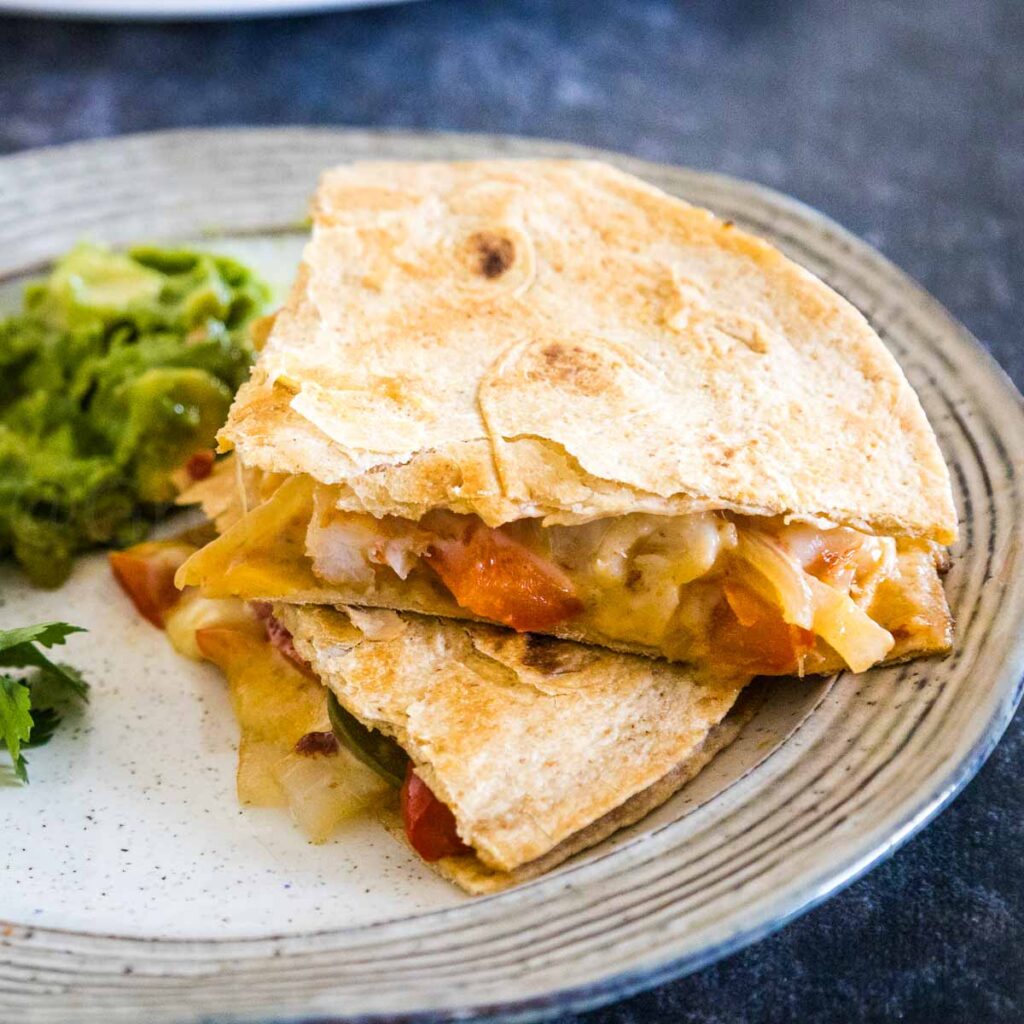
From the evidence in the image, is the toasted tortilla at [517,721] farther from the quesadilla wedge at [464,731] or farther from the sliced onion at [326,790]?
the sliced onion at [326,790]

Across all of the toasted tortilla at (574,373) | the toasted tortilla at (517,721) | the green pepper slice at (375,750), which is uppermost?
the toasted tortilla at (574,373)

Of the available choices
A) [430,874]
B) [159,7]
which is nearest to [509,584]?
[430,874]

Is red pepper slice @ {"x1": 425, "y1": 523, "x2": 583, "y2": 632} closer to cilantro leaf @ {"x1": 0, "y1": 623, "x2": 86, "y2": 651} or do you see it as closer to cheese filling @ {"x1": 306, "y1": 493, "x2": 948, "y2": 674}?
cheese filling @ {"x1": 306, "y1": 493, "x2": 948, "y2": 674}

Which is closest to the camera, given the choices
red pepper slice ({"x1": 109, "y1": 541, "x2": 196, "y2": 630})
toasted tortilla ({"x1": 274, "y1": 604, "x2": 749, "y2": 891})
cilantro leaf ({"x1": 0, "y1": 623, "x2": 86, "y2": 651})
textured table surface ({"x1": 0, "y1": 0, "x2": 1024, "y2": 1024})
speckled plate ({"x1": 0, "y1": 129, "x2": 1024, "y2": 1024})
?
speckled plate ({"x1": 0, "y1": 129, "x2": 1024, "y2": 1024})

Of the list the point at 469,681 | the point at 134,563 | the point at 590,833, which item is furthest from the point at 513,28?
the point at 590,833

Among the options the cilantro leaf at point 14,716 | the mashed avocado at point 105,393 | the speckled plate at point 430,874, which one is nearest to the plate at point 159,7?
the mashed avocado at point 105,393

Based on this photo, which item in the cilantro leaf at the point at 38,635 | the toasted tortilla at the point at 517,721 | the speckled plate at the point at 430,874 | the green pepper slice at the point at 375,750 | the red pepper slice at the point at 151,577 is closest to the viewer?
the speckled plate at the point at 430,874

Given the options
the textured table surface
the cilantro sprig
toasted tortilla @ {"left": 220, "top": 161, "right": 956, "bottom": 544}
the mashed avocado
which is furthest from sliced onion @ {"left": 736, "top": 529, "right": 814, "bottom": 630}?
the textured table surface

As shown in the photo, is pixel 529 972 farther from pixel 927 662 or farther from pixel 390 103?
pixel 390 103
